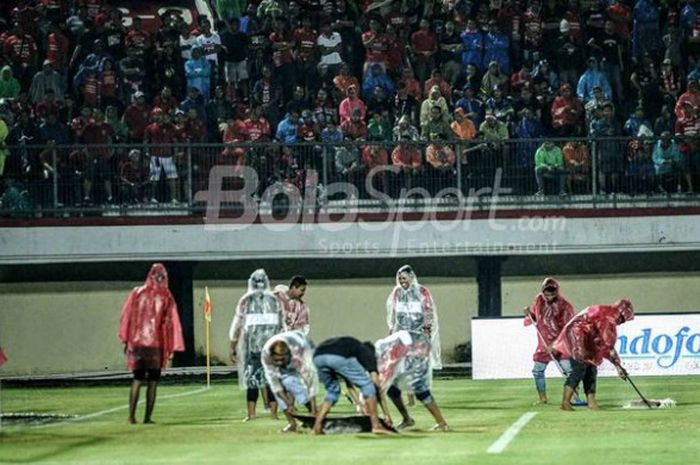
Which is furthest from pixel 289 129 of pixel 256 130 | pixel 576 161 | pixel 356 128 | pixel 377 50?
pixel 576 161

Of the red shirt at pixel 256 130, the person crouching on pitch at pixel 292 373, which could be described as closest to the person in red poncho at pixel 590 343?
the person crouching on pitch at pixel 292 373

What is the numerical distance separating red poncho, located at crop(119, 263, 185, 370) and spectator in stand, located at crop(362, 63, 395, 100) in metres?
11.9

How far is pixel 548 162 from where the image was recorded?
3034cm

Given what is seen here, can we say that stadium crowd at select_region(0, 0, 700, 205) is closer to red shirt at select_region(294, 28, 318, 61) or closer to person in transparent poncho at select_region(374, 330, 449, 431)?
red shirt at select_region(294, 28, 318, 61)

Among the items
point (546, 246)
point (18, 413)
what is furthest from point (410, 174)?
point (18, 413)

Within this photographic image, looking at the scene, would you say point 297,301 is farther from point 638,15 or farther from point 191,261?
point 638,15

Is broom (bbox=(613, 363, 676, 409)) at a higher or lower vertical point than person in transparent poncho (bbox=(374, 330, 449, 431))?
lower

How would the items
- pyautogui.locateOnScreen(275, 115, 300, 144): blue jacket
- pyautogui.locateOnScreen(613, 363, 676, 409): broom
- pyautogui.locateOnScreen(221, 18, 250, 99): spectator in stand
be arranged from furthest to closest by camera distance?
pyautogui.locateOnScreen(221, 18, 250, 99): spectator in stand → pyautogui.locateOnScreen(275, 115, 300, 144): blue jacket → pyautogui.locateOnScreen(613, 363, 676, 409): broom

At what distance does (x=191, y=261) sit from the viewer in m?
33.7

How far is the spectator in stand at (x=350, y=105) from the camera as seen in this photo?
31344mm

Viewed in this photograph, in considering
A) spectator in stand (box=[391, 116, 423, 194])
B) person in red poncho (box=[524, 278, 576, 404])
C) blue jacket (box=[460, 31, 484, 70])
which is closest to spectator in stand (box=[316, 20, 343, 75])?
blue jacket (box=[460, 31, 484, 70])

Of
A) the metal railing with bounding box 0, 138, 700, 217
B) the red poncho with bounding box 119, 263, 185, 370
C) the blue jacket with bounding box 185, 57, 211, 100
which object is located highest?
the blue jacket with bounding box 185, 57, 211, 100

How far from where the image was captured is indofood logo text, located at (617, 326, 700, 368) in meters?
29.5

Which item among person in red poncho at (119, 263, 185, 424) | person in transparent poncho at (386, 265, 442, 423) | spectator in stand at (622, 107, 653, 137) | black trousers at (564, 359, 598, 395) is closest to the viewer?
person in red poncho at (119, 263, 185, 424)
